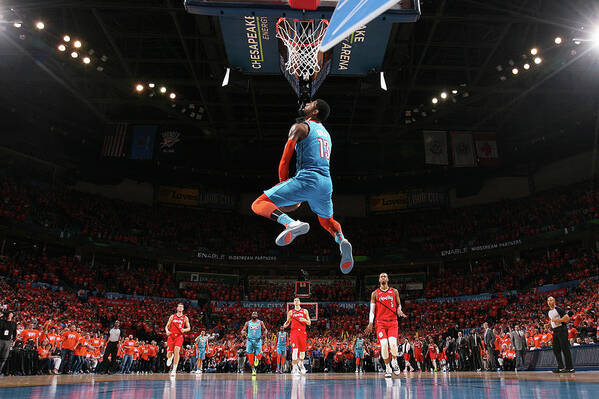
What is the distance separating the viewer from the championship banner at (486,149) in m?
28.2

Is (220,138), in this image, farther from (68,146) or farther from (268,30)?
(268,30)

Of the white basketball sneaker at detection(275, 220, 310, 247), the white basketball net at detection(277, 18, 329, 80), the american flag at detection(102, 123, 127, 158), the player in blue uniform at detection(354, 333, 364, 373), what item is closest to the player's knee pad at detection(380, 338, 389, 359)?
the white basketball sneaker at detection(275, 220, 310, 247)

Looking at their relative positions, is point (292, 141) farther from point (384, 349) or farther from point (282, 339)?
point (282, 339)

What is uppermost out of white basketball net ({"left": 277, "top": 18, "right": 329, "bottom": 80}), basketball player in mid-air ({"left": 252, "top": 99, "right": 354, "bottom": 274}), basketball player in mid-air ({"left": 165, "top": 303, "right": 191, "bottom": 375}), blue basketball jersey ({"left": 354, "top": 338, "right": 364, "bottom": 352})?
white basketball net ({"left": 277, "top": 18, "right": 329, "bottom": 80})

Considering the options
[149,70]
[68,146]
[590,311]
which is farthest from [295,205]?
[68,146]

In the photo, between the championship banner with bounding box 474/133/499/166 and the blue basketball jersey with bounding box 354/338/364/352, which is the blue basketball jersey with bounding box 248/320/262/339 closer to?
the blue basketball jersey with bounding box 354/338/364/352

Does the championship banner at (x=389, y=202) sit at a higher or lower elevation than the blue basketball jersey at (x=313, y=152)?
higher

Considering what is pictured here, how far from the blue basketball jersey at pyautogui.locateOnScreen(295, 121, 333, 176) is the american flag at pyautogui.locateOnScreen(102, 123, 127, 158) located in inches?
963

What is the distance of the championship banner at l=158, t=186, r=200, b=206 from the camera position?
38.4 meters

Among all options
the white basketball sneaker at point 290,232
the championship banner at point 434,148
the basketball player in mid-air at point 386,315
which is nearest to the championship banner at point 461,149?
the championship banner at point 434,148

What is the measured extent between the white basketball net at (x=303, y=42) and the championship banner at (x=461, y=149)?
19379 mm

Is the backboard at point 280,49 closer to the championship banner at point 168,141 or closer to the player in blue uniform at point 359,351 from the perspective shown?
the player in blue uniform at point 359,351

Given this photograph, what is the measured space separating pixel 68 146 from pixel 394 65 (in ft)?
77.5

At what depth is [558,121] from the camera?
3173 centimetres
